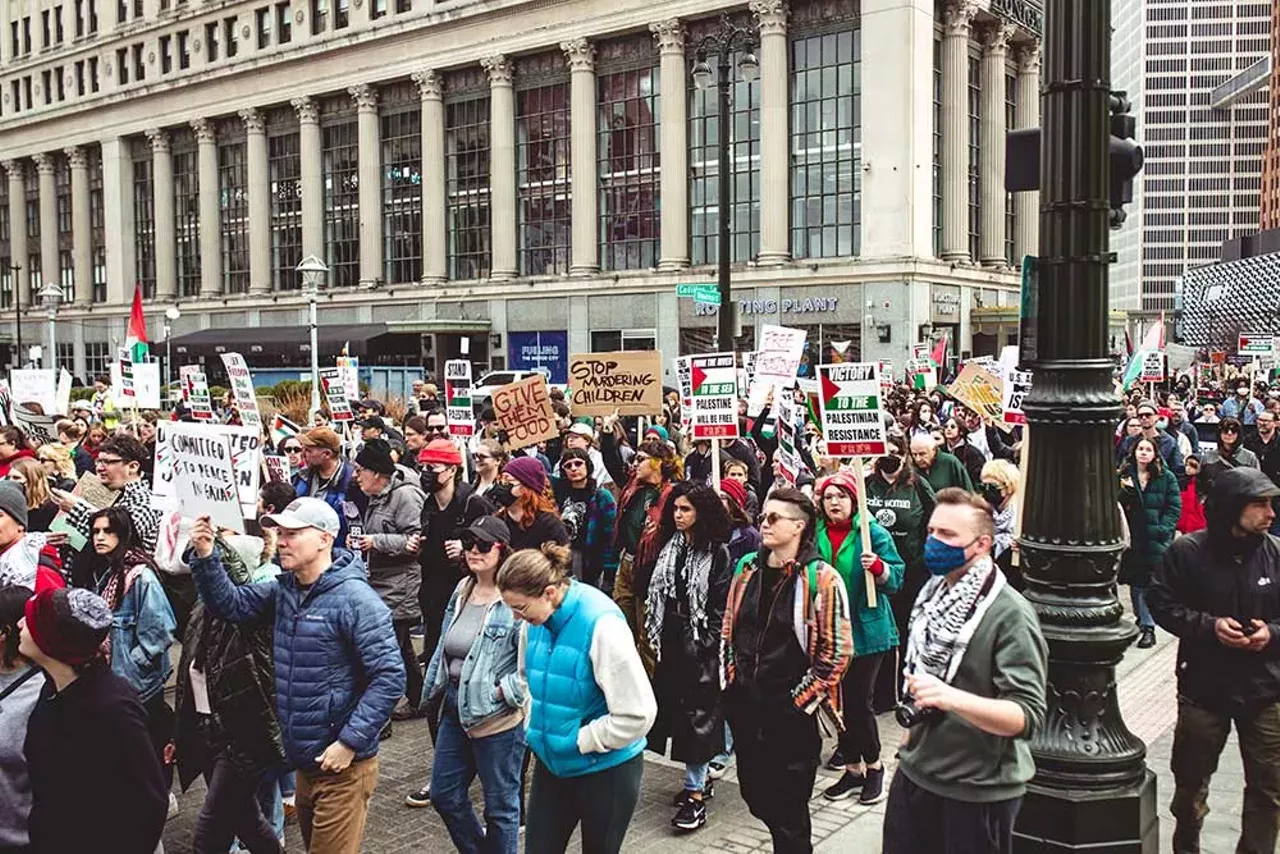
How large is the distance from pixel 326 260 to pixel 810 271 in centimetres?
2803

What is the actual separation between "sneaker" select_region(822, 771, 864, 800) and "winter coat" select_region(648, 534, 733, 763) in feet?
2.95

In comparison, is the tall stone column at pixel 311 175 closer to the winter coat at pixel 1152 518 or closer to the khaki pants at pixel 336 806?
the winter coat at pixel 1152 518

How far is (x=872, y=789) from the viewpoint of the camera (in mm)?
7391

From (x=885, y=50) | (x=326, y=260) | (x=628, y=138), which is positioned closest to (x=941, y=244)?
(x=885, y=50)

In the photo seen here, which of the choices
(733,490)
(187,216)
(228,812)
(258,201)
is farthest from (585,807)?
(187,216)

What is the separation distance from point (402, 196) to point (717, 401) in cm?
5057

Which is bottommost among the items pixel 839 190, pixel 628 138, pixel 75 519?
pixel 75 519

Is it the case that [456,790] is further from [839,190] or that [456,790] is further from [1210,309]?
[1210,309]

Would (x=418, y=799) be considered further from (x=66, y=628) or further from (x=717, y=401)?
(x=717, y=401)

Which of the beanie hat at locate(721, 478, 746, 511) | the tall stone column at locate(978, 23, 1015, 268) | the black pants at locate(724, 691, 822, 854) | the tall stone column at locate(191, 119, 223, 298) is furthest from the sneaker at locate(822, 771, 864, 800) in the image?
the tall stone column at locate(191, 119, 223, 298)

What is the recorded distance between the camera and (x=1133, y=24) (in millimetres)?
184625

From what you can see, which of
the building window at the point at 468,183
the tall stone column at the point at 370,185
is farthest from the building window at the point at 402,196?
the building window at the point at 468,183

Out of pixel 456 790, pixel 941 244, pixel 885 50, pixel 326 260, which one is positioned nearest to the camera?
pixel 456 790

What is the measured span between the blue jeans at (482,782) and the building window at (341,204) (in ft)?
187
